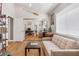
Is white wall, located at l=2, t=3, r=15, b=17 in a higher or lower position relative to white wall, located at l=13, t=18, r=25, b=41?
higher

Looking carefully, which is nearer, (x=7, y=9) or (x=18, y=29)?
(x=7, y=9)

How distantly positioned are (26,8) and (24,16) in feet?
2.11

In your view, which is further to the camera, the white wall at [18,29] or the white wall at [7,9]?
the white wall at [18,29]

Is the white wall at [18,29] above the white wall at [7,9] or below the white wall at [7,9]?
below

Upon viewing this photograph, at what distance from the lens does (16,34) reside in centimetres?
954

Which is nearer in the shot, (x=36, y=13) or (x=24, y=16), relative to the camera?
(x=24, y=16)

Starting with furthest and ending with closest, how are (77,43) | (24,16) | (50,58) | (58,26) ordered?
(24,16), (58,26), (77,43), (50,58)

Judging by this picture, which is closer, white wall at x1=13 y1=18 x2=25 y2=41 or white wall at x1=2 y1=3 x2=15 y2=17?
white wall at x1=2 y1=3 x2=15 y2=17

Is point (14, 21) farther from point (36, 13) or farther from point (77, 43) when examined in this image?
point (77, 43)

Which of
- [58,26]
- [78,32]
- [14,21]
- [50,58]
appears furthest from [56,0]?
[14,21]

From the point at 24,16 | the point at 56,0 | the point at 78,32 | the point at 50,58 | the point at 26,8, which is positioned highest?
the point at 26,8

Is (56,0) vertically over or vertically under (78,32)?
over

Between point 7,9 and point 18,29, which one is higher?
point 7,9

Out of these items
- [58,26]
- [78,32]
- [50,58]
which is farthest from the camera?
[58,26]
